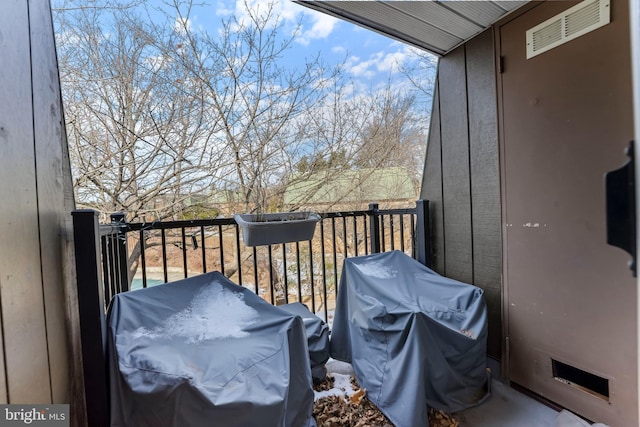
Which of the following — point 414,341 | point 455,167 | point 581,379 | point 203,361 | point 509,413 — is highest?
point 455,167

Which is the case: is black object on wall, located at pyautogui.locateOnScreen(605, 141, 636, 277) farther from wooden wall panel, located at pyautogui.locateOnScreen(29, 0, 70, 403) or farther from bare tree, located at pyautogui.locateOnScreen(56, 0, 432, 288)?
bare tree, located at pyautogui.locateOnScreen(56, 0, 432, 288)

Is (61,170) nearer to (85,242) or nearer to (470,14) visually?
(85,242)

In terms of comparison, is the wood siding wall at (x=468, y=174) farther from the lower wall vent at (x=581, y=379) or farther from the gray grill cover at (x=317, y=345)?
the gray grill cover at (x=317, y=345)

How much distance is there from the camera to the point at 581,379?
1.44 meters

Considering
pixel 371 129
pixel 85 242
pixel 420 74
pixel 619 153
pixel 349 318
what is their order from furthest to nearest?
pixel 371 129 → pixel 420 74 → pixel 349 318 → pixel 619 153 → pixel 85 242

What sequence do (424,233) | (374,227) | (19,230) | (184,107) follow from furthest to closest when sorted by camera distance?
(184,107)
(374,227)
(424,233)
(19,230)

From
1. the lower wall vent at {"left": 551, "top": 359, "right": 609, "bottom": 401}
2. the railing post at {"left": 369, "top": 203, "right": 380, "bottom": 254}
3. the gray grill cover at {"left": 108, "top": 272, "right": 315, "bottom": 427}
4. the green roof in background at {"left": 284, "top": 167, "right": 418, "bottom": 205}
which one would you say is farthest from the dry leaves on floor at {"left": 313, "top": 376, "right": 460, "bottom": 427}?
the green roof in background at {"left": 284, "top": 167, "right": 418, "bottom": 205}

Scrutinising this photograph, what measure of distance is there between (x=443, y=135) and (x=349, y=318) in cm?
144

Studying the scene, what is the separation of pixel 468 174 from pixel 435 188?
30 centimetres

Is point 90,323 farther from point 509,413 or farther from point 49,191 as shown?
point 509,413

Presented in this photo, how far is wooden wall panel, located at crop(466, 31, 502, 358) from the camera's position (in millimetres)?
1758

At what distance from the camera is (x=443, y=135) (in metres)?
2.11

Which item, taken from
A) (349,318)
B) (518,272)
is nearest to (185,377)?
(349,318)

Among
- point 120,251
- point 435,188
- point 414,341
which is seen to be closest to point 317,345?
point 414,341
